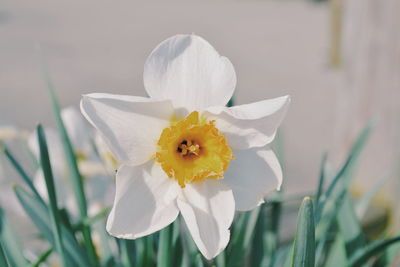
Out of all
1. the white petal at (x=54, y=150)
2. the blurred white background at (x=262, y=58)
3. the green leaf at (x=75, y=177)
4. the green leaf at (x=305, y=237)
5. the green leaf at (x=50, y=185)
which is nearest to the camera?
the green leaf at (x=305, y=237)

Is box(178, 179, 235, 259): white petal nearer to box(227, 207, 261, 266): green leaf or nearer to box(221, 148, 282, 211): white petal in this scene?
box(221, 148, 282, 211): white petal

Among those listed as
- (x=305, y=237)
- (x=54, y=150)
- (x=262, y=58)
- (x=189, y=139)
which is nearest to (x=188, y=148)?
(x=189, y=139)

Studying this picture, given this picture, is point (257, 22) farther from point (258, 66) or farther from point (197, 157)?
point (197, 157)

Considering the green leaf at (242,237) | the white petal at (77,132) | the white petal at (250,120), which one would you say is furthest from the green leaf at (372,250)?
the white petal at (77,132)

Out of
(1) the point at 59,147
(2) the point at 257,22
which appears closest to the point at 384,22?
(1) the point at 59,147

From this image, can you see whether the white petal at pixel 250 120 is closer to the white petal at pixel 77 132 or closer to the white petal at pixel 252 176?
the white petal at pixel 252 176

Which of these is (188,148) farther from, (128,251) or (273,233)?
(273,233)

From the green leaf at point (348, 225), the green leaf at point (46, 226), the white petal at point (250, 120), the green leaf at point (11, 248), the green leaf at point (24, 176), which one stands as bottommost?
the green leaf at point (348, 225)
